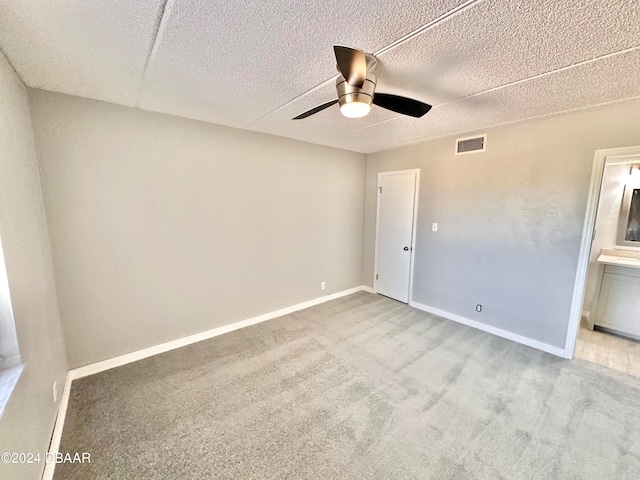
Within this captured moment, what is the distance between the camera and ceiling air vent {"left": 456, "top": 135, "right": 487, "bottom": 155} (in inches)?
124

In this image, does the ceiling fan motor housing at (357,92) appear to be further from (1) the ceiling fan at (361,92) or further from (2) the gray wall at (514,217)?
(2) the gray wall at (514,217)

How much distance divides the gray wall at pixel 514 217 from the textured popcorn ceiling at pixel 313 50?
0.43 meters

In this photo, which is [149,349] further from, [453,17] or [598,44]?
[598,44]

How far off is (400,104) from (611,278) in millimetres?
3730

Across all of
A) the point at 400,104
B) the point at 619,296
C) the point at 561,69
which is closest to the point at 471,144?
the point at 561,69

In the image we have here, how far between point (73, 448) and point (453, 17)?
10.8 ft

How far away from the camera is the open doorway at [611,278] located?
261 cm

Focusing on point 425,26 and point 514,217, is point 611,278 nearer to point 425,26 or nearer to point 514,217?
point 514,217

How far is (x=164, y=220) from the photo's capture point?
2.67 metres

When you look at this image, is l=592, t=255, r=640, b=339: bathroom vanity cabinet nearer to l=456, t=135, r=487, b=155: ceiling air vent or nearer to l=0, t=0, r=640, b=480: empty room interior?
l=0, t=0, r=640, b=480: empty room interior

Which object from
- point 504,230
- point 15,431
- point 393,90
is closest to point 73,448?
point 15,431

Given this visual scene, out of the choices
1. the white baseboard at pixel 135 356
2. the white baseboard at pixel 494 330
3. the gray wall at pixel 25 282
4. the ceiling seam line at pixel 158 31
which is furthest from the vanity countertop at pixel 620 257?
the gray wall at pixel 25 282

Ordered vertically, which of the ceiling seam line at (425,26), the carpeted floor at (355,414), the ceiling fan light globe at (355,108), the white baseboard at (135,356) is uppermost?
the ceiling seam line at (425,26)

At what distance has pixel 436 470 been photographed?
157 centimetres
